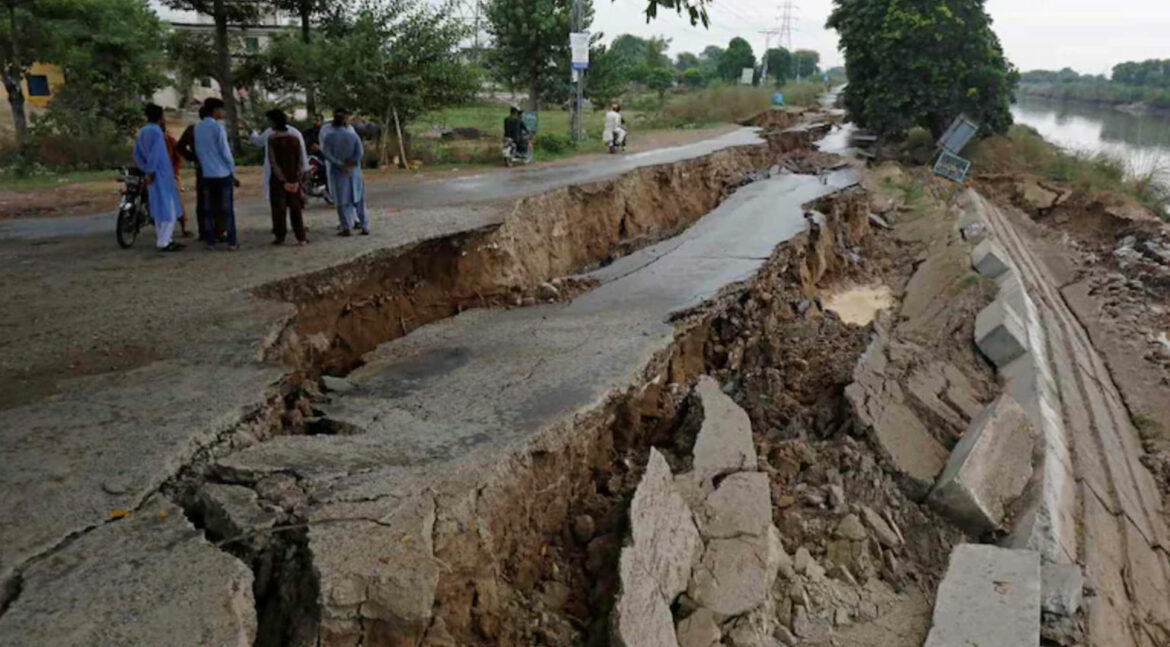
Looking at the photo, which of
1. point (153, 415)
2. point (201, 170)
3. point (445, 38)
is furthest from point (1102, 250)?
point (153, 415)

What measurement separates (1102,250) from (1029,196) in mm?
4112

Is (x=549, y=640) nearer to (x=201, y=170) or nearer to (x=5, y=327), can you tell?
(x=5, y=327)

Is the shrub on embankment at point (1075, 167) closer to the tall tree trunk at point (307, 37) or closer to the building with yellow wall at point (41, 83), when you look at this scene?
the tall tree trunk at point (307, 37)

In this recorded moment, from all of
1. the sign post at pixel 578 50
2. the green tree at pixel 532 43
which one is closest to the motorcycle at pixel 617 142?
the sign post at pixel 578 50

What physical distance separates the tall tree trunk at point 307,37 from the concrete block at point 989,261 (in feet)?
42.3

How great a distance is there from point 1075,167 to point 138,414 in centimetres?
2388

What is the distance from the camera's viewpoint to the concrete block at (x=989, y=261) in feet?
39.3

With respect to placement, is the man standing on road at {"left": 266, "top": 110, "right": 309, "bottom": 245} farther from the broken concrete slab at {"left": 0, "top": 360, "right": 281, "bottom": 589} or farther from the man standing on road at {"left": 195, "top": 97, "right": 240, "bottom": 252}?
the broken concrete slab at {"left": 0, "top": 360, "right": 281, "bottom": 589}

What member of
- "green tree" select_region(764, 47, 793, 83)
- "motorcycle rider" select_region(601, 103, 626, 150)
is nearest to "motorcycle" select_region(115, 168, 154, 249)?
"motorcycle rider" select_region(601, 103, 626, 150)

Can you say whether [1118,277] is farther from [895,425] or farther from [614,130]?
[614,130]

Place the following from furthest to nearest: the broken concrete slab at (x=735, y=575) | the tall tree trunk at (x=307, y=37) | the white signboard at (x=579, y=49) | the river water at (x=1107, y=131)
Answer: the river water at (x=1107, y=131) < the white signboard at (x=579, y=49) < the tall tree trunk at (x=307, y=37) < the broken concrete slab at (x=735, y=575)

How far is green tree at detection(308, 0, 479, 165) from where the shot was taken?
1537 centimetres

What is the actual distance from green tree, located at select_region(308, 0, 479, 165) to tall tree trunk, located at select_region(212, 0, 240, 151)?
1689 millimetres

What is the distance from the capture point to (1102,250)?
1630 centimetres
